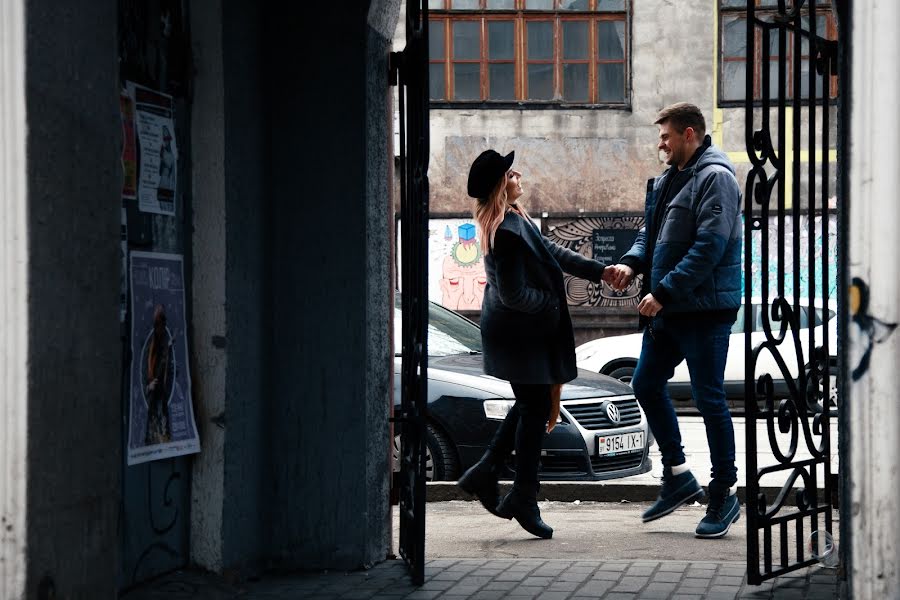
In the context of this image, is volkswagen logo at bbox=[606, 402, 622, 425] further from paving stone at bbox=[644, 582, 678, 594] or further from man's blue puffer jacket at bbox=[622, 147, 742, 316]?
paving stone at bbox=[644, 582, 678, 594]

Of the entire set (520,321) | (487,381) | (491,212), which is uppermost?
(491,212)

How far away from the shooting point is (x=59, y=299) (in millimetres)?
4332

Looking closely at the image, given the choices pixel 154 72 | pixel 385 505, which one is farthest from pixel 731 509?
pixel 154 72

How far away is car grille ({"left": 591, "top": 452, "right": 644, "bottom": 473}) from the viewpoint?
30.7ft

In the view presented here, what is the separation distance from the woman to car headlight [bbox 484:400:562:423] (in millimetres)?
1832

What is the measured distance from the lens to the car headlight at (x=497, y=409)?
930 centimetres

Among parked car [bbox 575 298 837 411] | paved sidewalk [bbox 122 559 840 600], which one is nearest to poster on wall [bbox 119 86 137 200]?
paved sidewalk [bbox 122 559 840 600]

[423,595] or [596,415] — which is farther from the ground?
[596,415]

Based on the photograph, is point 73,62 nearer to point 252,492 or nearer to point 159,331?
point 159,331

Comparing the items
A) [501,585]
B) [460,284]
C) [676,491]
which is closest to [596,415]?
[676,491]

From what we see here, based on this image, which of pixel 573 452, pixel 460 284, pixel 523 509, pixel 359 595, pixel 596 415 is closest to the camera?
pixel 359 595

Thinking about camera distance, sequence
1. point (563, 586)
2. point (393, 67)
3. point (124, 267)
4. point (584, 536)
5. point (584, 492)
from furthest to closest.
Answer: point (584, 492)
point (584, 536)
point (393, 67)
point (563, 586)
point (124, 267)

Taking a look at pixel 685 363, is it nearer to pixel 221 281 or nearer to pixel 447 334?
pixel 447 334

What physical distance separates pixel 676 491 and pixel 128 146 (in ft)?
11.1
